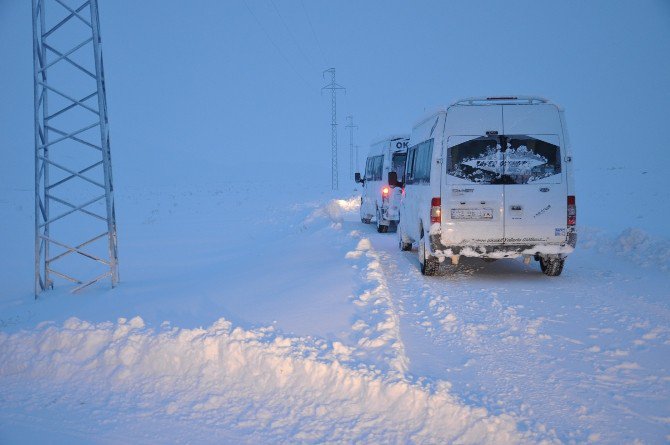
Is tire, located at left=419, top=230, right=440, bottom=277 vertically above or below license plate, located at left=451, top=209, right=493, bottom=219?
below

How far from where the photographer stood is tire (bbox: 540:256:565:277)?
30.3 ft

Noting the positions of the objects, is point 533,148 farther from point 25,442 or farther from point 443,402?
point 25,442

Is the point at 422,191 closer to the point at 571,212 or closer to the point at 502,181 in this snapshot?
the point at 502,181

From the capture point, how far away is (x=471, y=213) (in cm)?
873

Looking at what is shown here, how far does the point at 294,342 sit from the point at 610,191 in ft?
112

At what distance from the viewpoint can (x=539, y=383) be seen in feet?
15.4

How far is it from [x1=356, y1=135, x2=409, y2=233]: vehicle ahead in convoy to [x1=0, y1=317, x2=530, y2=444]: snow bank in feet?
33.7

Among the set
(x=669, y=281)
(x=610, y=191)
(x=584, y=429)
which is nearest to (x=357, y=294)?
(x=584, y=429)

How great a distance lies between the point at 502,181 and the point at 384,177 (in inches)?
325

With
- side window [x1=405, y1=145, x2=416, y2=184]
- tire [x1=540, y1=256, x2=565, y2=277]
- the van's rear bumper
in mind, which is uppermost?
side window [x1=405, y1=145, x2=416, y2=184]

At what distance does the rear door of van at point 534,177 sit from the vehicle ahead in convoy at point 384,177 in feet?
19.7

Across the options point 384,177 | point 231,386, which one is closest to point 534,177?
point 231,386

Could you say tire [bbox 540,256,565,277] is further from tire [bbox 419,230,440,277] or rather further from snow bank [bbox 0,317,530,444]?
snow bank [bbox 0,317,530,444]

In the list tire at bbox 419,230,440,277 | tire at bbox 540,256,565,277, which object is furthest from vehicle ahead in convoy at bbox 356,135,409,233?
tire at bbox 540,256,565,277
